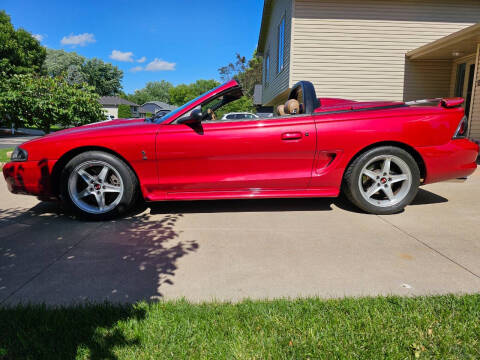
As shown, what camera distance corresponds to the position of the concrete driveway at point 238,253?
90.2 inches

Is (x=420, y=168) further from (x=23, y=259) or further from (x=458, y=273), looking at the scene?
(x=23, y=259)

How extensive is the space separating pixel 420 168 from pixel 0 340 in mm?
4163

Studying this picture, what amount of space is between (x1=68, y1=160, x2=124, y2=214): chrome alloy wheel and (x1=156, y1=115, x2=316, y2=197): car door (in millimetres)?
555

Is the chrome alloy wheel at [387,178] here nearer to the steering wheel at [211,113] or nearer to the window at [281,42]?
the steering wheel at [211,113]

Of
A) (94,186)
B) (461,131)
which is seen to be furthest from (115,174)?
(461,131)

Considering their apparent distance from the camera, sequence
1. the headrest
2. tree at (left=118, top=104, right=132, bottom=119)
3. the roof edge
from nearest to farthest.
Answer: the headrest, the roof edge, tree at (left=118, top=104, right=132, bottom=119)

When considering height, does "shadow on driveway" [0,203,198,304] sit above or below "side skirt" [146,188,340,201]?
below

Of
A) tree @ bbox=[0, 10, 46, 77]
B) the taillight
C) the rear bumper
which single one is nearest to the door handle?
the rear bumper

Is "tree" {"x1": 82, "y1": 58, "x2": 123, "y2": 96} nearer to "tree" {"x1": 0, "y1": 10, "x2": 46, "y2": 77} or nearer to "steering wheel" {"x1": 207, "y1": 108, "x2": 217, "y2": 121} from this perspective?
"tree" {"x1": 0, "y1": 10, "x2": 46, "y2": 77}

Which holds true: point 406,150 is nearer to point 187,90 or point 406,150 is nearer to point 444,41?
point 444,41

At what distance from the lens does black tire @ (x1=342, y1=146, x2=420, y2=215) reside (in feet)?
12.4

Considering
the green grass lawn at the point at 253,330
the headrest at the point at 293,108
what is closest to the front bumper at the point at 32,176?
the green grass lawn at the point at 253,330

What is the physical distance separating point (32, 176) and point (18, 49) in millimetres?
40317

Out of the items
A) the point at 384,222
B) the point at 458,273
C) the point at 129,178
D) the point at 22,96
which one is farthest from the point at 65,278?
the point at 22,96
